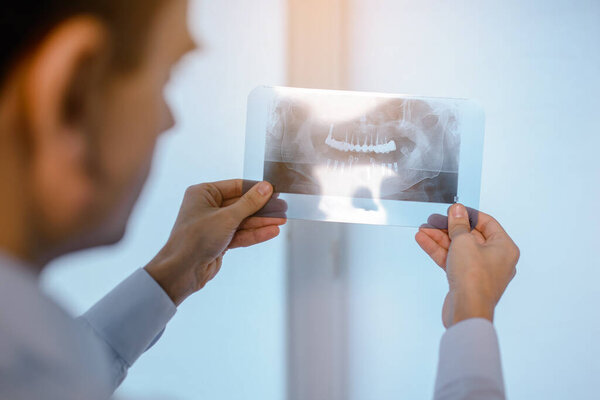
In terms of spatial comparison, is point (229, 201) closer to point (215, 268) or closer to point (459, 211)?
point (215, 268)

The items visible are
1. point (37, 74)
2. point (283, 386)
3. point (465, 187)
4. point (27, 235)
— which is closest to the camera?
point (37, 74)

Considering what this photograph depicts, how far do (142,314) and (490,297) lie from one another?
24.3 inches

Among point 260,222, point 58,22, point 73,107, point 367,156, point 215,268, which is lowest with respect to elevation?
point 215,268

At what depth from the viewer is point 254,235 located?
87cm

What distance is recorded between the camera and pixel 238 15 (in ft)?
3.02

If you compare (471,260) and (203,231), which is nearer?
(471,260)

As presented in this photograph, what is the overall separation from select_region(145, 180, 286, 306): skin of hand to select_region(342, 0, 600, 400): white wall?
0.31 meters

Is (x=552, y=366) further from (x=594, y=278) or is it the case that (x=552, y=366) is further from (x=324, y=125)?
(x=324, y=125)

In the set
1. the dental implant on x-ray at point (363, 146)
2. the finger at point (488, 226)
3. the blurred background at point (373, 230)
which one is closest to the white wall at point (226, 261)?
the blurred background at point (373, 230)

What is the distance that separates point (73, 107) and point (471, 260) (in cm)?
72

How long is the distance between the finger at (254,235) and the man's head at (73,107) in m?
0.25

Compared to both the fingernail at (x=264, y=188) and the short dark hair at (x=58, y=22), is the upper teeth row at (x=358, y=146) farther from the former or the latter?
the short dark hair at (x=58, y=22)

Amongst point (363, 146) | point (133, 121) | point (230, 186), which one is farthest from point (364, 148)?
point (133, 121)

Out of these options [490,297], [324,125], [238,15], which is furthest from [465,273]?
[238,15]
